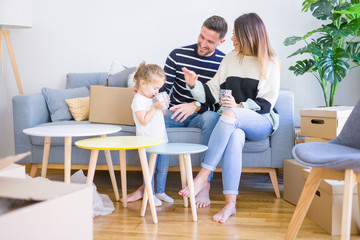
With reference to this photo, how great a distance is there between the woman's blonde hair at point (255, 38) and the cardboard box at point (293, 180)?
546 millimetres

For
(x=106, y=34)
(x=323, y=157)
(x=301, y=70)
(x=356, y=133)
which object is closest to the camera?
(x=323, y=157)

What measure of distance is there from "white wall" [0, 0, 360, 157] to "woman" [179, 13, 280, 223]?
87 centimetres

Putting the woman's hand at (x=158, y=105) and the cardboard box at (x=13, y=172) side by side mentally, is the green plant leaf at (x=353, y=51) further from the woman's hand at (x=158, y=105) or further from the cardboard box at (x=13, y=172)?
the cardboard box at (x=13, y=172)

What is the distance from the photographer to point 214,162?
7.53 ft

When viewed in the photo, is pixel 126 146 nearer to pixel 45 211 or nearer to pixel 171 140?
pixel 171 140

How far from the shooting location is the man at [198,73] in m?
2.57

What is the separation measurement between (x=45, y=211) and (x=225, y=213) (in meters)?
1.62

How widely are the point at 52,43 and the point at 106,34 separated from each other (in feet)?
1.56

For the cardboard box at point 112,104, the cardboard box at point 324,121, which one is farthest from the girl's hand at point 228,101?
the cardboard box at point 112,104

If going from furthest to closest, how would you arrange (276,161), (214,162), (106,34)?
(106,34) → (276,161) → (214,162)

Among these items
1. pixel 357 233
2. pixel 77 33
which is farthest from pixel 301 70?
pixel 77 33

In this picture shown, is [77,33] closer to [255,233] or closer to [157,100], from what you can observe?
[157,100]

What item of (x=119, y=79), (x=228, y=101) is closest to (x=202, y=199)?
(x=228, y=101)

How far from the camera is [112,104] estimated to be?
9.15 ft
